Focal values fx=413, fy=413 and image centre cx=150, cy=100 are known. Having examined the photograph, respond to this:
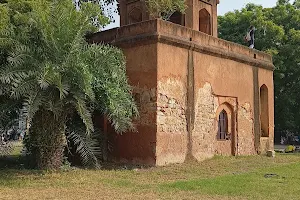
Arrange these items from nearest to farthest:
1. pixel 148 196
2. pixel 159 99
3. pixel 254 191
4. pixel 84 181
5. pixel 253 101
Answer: pixel 148 196 → pixel 254 191 → pixel 84 181 → pixel 159 99 → pixel 253 101

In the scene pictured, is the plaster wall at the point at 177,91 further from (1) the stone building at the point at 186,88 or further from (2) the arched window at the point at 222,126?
(2) the arched window at the point at 222,126

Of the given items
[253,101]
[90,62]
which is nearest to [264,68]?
[253,101]

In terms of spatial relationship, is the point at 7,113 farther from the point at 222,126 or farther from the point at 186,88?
the point at 222,126

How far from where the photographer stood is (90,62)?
10.8 m

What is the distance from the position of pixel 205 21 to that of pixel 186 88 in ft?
15.3

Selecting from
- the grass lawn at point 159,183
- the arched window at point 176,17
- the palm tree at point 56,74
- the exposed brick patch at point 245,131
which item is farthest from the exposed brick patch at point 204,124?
the arched window at point 176,17

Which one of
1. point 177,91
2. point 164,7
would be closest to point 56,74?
point 177,91

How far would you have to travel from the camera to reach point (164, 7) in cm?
1449

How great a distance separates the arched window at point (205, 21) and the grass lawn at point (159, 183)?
6.29m

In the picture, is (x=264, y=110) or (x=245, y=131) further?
(x=264, y=110)

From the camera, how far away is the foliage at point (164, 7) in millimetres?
14381

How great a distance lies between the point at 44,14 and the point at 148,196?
503 centimetres

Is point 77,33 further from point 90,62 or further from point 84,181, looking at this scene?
point 84,181

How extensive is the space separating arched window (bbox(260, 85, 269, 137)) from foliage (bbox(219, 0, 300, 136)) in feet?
24.3
